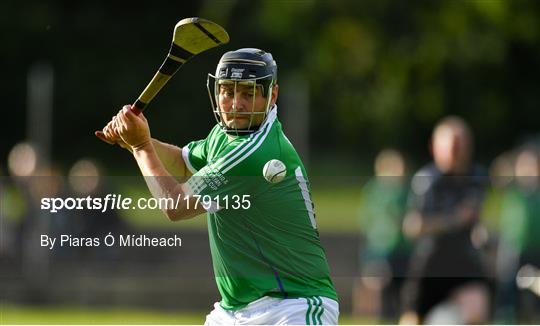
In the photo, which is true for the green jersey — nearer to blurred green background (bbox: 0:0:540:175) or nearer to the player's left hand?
the player's left hand

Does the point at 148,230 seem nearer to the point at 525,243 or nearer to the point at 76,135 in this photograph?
the point at 525,243

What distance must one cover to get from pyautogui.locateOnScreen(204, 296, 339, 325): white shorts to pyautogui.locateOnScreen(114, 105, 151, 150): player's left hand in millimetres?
742

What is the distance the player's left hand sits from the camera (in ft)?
16.5

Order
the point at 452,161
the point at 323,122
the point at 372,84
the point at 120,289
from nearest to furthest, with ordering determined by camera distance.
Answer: the point at 452,161 → the point at 120,289 → the point at 372,84 → the point at 323,122

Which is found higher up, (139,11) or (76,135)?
(139,11)

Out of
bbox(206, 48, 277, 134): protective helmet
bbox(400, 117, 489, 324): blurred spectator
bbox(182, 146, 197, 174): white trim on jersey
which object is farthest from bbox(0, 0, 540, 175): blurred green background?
bbox(206, 48, 277, 134): protective helmet

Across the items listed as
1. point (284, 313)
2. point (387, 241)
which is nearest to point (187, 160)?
point (284, 313)

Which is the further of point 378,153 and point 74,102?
point 378,153

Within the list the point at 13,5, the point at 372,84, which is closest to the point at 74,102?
the point at 13,5

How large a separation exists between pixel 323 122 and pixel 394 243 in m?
15.2

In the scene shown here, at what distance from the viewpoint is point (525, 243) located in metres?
10.6

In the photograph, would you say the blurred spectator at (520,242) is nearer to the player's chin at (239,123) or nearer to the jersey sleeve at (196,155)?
the jersey sleeve at (196,155)

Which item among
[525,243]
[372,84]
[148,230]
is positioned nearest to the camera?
[148,230]

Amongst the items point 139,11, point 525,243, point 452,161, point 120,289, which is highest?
point 139,11
